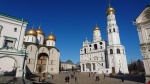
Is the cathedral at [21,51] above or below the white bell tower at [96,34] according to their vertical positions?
below

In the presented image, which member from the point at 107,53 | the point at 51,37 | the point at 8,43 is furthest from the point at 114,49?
the point at 8,43

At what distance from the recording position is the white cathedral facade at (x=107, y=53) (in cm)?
4694

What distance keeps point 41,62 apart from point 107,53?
29377mm

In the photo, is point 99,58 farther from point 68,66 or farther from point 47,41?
point 68,66

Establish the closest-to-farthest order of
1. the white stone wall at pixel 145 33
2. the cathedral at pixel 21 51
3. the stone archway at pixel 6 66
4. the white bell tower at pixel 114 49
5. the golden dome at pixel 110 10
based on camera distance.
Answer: the cathedral at pixel 21 51 < the white stone wall at pixel 145 33 < the stone archway at pixel 6 66 < the white bell tower at pixel 114 49 < the golden dome at pixel 110 10

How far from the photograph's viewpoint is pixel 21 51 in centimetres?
1838

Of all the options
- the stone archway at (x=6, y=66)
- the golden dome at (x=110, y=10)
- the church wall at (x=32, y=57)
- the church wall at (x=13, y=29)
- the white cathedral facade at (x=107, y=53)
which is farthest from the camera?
the golden dome at (x=110, y=10)

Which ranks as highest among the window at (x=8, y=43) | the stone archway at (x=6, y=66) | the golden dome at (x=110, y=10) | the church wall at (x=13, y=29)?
the golden dome at (x=110, y=10)

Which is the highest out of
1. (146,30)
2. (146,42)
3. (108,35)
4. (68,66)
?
(108,35)

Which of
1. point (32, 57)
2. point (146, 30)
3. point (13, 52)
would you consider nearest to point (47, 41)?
point (32, 57)

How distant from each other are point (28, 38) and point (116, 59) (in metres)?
33.9

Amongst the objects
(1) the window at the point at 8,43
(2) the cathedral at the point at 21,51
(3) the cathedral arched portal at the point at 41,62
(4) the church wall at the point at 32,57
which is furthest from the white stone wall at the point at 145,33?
(4) the church wall at the point at 32,57

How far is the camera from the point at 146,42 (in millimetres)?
19625

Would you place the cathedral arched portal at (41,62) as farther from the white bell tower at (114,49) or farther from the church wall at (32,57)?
the white bell tower at (114,49)
